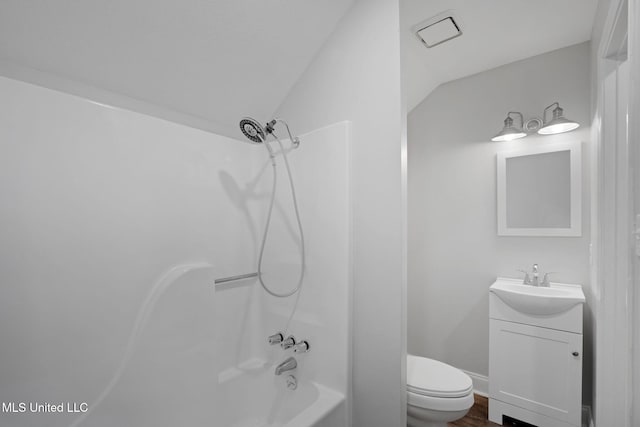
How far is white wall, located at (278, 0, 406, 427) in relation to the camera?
48.9 inches

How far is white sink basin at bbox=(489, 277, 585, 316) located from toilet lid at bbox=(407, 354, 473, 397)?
686 mm

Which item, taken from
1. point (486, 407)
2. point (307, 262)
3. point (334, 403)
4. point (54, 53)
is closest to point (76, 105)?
point (54, 53)

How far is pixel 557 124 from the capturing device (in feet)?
6.08

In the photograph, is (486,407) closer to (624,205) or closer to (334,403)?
(334,403)

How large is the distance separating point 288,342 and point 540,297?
1.61 meters

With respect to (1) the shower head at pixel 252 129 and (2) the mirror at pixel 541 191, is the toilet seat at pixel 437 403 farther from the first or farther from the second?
(1) the shower head at pixel 252 129

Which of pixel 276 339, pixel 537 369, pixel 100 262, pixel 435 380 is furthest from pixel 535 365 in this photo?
pixel 100 262

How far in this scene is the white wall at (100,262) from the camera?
3.15 ft

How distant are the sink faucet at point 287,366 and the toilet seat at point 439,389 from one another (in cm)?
61

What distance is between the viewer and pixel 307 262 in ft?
5.01

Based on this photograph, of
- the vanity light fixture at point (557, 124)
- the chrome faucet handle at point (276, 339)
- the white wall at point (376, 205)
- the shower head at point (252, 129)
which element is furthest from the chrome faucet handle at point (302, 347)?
the vanity light fixture at point (557, 124)

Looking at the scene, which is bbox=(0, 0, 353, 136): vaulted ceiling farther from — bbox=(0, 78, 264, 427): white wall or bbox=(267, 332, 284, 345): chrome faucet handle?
bbox=(267, 332, 284, 345): chrome faucet handle

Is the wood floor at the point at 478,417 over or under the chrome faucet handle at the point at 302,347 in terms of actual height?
under

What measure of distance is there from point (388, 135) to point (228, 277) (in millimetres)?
1218
